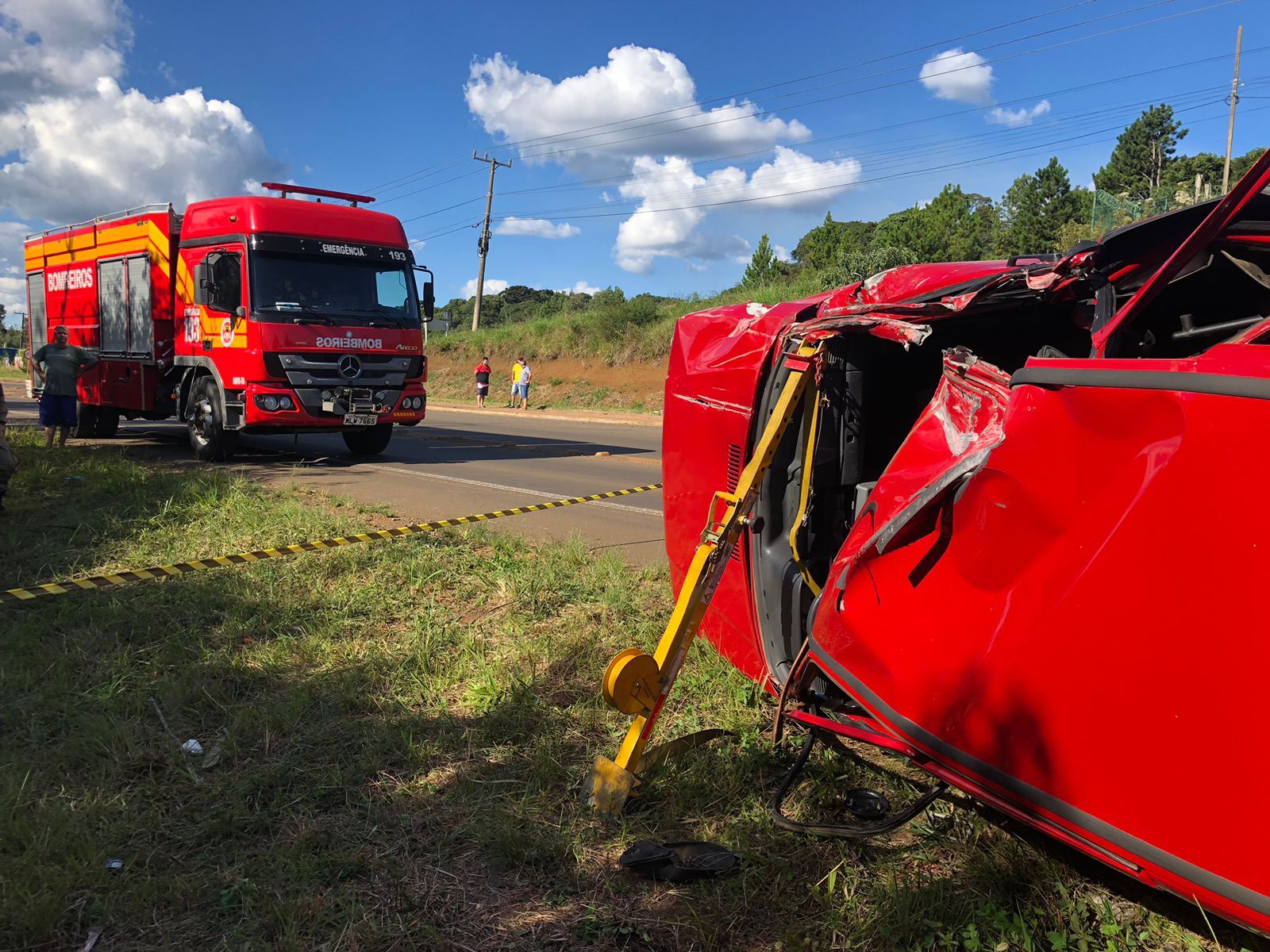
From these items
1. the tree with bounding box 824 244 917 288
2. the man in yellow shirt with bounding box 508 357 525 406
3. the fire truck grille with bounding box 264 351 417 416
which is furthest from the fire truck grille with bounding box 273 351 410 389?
the tree with bounding box 824 244 917 288

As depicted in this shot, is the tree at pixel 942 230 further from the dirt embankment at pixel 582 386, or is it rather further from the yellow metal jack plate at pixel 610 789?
the yellow metal jack plate at pixel 610 789

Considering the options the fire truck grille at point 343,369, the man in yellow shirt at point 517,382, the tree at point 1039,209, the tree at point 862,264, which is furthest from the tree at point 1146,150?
the fire truck grille at point 343,369

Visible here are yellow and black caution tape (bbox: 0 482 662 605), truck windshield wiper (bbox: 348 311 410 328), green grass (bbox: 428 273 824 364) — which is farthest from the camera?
green grass (bbox: 428 273 824 364)

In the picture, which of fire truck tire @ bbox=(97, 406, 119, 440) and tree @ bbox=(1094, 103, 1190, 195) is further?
tree @ bbox=(1094, 103, 1190, 195)

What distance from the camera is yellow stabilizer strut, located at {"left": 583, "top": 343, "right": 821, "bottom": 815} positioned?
300 cm

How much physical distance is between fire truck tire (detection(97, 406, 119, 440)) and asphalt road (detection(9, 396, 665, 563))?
22cm

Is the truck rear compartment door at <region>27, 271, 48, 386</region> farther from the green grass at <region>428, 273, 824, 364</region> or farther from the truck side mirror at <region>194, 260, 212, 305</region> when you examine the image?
the green grass at <region>428, 273, 824, 364</region>

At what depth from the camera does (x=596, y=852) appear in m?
2.82

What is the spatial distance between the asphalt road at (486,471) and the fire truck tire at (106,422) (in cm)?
22

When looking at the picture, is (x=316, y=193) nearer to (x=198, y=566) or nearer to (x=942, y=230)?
(x=198, y=566)

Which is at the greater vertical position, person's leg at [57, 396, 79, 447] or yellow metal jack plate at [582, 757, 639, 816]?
person's leg at [57, 396, 79, 447]

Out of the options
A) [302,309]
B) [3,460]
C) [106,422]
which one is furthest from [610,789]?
[106,422]

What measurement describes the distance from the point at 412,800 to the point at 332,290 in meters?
8.99

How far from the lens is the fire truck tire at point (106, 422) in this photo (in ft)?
46.7
